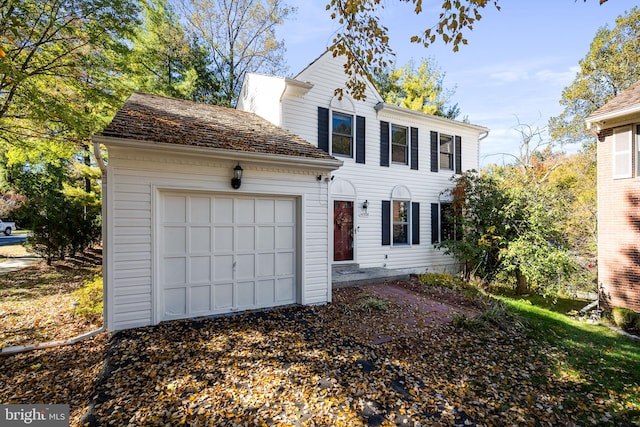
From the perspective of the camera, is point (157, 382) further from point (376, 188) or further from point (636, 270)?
point (636, 270)

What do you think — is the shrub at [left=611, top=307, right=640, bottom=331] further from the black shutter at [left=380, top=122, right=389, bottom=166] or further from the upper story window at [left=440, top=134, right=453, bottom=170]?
the black shutter at [left=380, top=122, right=389, bottom=166]

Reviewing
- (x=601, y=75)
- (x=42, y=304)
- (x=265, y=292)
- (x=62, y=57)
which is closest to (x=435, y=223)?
(x=265, y=292)

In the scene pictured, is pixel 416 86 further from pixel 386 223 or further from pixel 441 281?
pixel 441 281

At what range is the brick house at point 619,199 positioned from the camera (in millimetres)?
8359

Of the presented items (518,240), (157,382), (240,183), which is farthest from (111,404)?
(518,240)

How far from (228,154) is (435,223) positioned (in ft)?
29.7

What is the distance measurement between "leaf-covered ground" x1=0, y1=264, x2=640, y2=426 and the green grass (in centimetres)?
4

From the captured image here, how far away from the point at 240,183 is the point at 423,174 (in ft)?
26.7

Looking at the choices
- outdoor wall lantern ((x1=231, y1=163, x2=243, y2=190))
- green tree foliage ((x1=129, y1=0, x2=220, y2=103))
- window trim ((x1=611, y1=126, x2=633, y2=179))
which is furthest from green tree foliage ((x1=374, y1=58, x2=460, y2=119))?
outdoor wall lantern ((x1=231, y1=163, x2=243, y2=190))

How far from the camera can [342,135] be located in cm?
991

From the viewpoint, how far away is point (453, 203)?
1165 centimetres

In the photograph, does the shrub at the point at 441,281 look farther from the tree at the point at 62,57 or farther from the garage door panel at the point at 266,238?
the tree at the point at 62,57

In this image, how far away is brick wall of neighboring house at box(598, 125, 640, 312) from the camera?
27.6 ft

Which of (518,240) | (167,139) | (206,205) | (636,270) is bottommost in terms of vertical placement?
(636,270)
